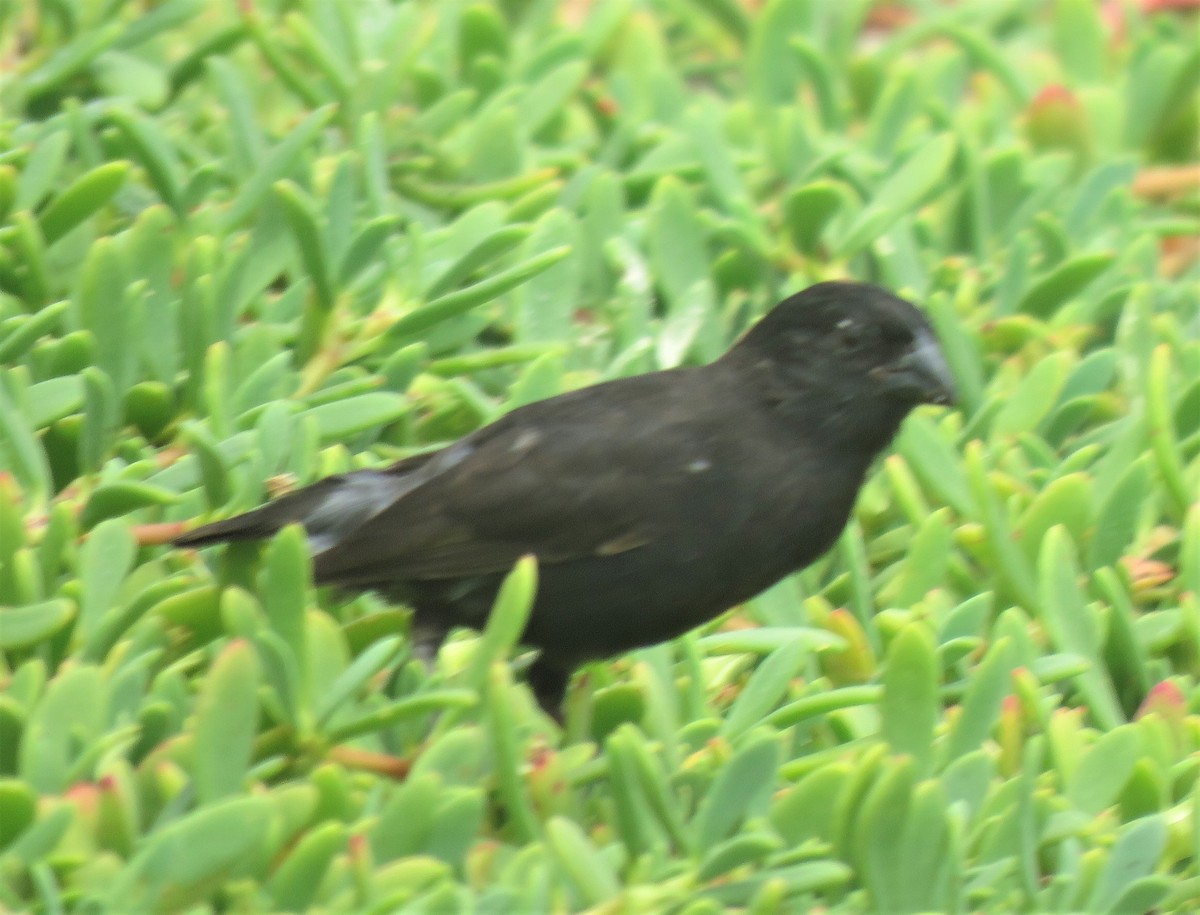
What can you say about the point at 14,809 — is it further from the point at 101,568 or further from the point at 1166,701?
the point at 1166,701

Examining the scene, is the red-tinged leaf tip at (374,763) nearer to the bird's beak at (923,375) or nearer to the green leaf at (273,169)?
the bird's beak at (923,375)

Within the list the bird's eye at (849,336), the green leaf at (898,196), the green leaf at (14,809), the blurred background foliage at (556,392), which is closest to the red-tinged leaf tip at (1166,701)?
the blurred background foliage at (556,392)

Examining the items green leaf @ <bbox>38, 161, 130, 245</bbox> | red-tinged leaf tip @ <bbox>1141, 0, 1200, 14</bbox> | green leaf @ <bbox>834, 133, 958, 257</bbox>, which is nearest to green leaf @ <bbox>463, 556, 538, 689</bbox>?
green leaf @ <bbox>38, 161, 130, 245</bbox>

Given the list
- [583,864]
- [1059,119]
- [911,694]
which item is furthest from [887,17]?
[583,864]

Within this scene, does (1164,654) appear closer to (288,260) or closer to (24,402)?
(288,260)

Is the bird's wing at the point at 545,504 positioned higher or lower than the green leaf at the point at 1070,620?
higher

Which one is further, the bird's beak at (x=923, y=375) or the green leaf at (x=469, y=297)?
the green leaf at (x=469, y=297)

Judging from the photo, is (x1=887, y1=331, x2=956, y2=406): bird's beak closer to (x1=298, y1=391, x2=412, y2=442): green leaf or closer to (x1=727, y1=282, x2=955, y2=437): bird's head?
(x1=727, y1=282, x2=955, y2=437): bird's head
